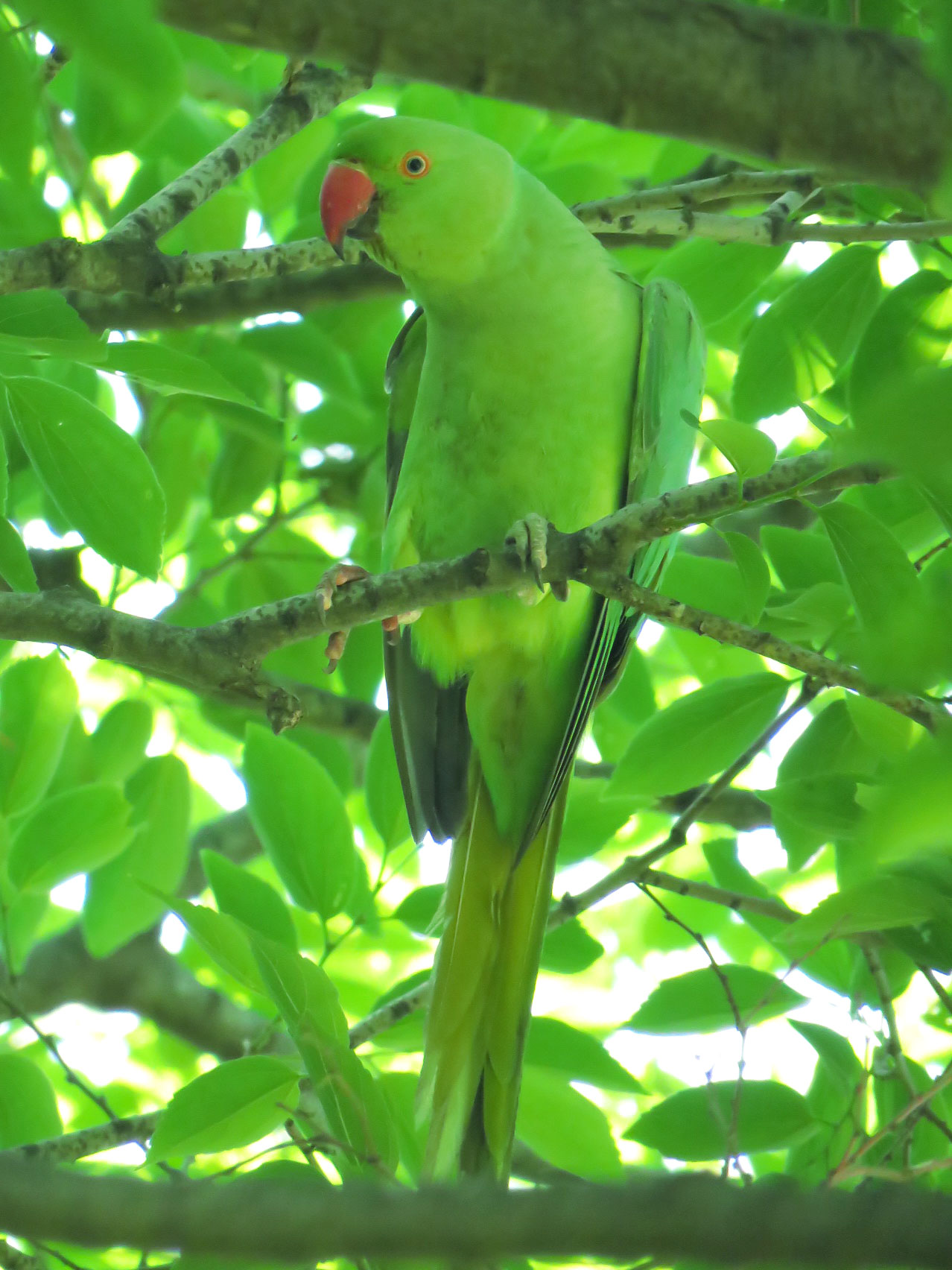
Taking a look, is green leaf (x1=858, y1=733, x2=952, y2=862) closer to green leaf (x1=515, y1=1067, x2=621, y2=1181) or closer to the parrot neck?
green leaf (x1=515, y1=1067, x2=621, y2=1181)

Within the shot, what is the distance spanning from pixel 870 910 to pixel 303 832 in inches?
34.4

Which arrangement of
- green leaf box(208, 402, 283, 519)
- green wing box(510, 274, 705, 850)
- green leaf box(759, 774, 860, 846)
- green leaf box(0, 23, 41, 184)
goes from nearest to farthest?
green leaf box(0, 23, 41, 184), green leaf box(759, 774, 860, 846), green wing box(510, 274, 705, 850), green leaf box(208, 402, 283, 519)

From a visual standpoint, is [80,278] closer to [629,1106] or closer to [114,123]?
[114,123]

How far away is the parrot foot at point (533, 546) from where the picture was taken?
174 centimetres

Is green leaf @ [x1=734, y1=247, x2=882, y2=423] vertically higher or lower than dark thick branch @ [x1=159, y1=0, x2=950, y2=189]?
higher

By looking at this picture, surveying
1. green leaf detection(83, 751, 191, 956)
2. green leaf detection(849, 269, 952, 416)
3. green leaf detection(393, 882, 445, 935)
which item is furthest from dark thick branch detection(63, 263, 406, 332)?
green leaf detection(393, 882, 445, 935)

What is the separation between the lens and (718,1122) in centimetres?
174

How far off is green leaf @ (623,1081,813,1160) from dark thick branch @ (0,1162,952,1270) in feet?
4.34

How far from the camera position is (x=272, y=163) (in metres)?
2.66

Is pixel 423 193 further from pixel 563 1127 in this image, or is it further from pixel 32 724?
pixel 563 1127

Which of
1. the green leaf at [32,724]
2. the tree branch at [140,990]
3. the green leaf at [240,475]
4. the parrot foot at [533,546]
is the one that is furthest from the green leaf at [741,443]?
the tree branch at [140,990]

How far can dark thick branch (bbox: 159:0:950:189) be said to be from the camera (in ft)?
2.39

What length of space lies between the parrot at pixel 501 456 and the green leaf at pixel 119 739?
1.77ft

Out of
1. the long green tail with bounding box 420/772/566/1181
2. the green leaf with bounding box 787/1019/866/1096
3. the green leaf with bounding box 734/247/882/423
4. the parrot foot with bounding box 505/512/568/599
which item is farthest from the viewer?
the green leaf with bounding box 734/247/882/423
